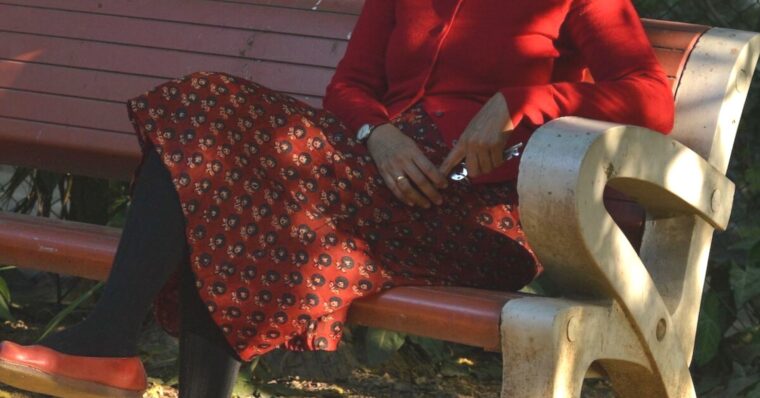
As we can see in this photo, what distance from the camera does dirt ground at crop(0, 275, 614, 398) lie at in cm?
388

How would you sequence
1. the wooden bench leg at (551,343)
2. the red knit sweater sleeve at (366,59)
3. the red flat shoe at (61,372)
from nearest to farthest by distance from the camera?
the wooden bench leg at (551,343), the red flat shoe at (61,372), the red knit sweater sleeve at (366,59)

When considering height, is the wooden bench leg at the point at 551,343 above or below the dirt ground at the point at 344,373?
above

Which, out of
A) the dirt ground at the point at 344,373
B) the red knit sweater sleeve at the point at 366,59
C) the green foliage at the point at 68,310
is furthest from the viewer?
the dirt ground at the point at 344,373

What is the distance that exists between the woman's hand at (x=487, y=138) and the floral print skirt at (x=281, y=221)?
0.47 ft

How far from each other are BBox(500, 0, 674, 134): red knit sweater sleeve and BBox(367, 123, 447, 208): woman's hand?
19 centimetres

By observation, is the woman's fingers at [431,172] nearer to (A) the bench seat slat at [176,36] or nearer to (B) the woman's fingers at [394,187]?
(B) the woman's fingers at [394,187]

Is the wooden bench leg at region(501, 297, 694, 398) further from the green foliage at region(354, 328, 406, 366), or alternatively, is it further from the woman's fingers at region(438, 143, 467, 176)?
the green foliage at region(354, 328, 406, 366)

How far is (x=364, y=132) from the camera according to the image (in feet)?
9.09

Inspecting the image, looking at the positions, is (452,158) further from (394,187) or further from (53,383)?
(53,383)

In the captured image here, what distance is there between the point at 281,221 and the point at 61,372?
0.46 m

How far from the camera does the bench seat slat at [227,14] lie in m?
3.30

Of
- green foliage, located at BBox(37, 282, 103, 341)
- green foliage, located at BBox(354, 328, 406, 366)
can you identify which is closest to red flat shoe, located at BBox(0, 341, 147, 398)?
green foliage, located at BBox(37, 282, 103, 341)

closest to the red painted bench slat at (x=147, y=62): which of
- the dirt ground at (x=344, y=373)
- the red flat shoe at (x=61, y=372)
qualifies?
the dirt ground at (x=344, y=373)

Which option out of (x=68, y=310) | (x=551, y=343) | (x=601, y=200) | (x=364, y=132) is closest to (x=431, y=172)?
(x=364, y=132)
